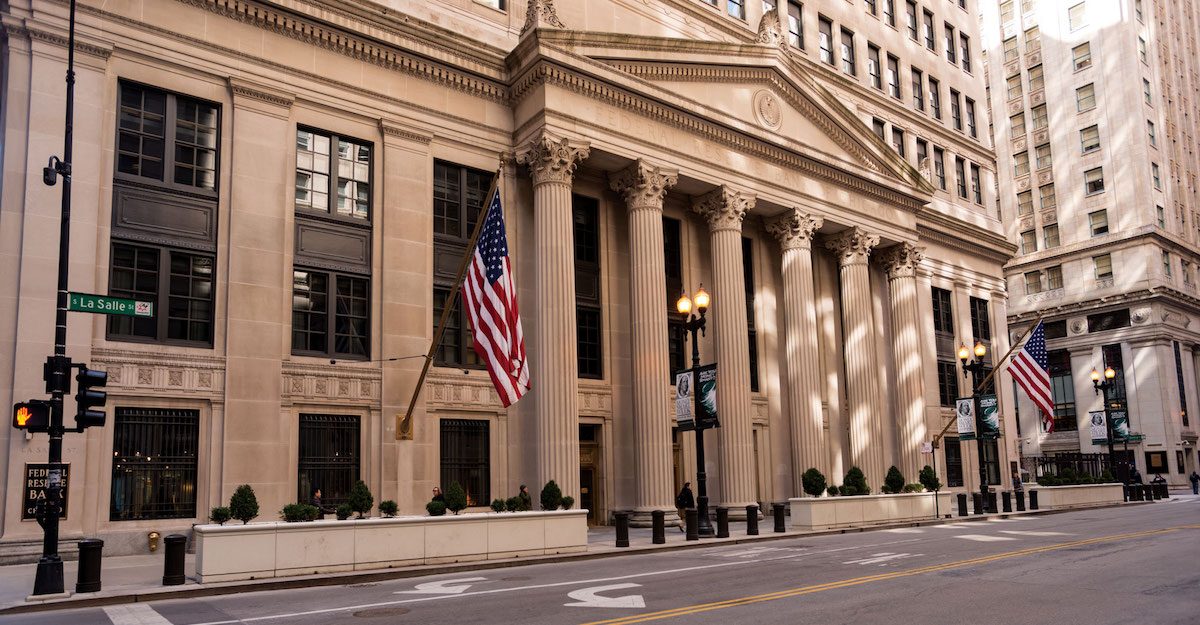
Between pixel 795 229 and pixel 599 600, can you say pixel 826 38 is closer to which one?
pixel 795 229

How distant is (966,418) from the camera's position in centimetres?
3609

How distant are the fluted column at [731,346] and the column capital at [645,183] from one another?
120 inches

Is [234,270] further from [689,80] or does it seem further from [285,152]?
[689,80]

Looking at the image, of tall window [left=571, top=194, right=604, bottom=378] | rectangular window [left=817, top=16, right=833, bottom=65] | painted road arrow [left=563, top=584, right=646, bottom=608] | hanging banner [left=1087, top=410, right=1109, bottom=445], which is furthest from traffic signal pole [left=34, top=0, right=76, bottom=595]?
hanging banner [left=1087, top=410, right=1109, bottom=445]

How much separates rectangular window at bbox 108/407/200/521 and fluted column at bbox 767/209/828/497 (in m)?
21.8

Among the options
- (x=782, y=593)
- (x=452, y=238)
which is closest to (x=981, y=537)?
(x=782, y=593)

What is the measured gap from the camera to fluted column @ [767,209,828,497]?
35.4 m

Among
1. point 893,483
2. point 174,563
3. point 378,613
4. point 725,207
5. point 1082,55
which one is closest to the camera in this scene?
point 378,613

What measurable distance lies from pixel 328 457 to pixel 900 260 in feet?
96.0

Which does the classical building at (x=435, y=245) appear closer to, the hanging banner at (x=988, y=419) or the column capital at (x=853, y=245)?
the column capital at (x=853, y=245)

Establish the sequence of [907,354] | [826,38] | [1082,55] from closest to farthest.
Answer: [907,354] < [826,38] < [1082,55]

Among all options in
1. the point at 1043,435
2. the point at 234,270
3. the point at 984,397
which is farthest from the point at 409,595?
the point at 1043,435

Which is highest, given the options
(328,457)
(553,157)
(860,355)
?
(553,157)

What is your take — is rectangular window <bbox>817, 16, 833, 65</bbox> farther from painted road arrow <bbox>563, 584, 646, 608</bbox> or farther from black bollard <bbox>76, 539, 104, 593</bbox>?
black bollard <bbox>76, 539, 104, 593</bbox>
